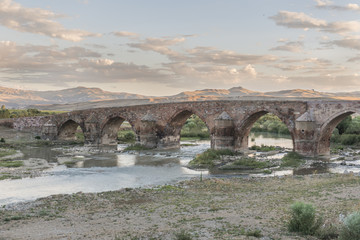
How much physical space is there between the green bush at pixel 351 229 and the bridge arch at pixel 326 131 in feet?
69.9

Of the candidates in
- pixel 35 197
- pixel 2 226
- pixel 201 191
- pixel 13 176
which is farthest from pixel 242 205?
pixel 13 176

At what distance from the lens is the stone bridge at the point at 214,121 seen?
2828 cm

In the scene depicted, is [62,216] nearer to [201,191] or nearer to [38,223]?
[38,223]

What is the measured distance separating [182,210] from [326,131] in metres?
19.8

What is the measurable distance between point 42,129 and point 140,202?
3620cm

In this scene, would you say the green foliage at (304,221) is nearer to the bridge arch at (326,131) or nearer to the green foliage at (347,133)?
the bridge arch at (326,131)

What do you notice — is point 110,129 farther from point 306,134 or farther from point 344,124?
point 344,124

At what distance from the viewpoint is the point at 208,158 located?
2822 centimetres

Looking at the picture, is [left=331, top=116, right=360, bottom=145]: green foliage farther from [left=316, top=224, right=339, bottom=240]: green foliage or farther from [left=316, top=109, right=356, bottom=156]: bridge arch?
[left=316, top=224, right=339, bottom=240]: green foliage

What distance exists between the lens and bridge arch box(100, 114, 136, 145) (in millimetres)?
41938

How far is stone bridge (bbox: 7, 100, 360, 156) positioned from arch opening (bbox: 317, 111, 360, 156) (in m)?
0.08

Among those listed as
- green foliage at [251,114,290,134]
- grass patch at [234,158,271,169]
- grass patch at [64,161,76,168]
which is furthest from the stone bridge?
green foliage at [251,114,290,134]

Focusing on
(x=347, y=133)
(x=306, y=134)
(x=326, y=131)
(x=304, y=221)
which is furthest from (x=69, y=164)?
(x=347, y=133)

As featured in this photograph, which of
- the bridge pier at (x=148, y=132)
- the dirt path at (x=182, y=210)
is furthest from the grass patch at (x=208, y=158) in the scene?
the bridge pier at (x=148, y=132)
